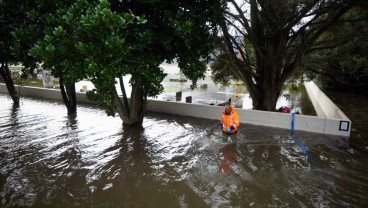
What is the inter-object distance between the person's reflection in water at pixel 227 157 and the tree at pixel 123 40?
2.91m

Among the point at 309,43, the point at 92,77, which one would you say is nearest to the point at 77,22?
the point at 92,77

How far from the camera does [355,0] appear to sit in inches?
395

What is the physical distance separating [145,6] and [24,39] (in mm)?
3255

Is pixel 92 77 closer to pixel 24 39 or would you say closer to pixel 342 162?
pixel 24 39

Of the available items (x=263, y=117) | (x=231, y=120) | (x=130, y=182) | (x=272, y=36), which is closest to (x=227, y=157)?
(x=231, y=120)

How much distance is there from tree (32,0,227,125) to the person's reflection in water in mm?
2908

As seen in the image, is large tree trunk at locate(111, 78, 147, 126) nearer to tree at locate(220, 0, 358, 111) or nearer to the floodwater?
the floodwater

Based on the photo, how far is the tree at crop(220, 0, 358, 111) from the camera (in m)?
11.0

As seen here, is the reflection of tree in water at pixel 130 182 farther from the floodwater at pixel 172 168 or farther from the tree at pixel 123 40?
the tree at pixel 123 40

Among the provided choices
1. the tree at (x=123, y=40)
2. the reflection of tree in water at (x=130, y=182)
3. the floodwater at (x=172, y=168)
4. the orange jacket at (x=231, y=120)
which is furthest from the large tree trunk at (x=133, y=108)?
the orange jacket at (x=231, y=120)

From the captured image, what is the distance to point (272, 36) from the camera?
12.5 m

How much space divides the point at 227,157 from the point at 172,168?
1.89 m

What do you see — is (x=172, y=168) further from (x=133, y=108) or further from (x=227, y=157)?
(x=133, y=108)

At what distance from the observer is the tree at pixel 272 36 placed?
11.0m
